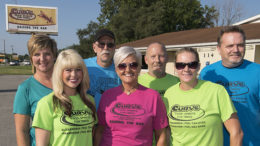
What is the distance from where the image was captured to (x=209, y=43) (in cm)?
1012

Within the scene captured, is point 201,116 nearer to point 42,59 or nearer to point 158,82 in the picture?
point 158,82

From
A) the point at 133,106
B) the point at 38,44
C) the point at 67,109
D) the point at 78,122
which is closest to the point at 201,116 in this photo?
the point at 133,106

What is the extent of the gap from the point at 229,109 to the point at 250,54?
8420 mm

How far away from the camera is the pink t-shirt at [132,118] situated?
1.99 meters

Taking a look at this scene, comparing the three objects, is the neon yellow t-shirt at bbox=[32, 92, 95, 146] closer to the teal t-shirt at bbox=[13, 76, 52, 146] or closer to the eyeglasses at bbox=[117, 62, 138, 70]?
the teal t-shirt at bbox=[13, 76, 52, 146]

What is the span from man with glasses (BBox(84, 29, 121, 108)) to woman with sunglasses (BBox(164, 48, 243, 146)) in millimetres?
1140

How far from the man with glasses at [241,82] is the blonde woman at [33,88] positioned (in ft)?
6.93

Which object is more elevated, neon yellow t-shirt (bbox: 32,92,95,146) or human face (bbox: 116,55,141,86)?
human face (bbox: 116,55,141,86)

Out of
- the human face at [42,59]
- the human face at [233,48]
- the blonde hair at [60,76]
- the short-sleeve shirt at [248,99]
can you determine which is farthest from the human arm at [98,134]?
the human face at [233,48]

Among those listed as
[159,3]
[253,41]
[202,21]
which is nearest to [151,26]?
[159,3]

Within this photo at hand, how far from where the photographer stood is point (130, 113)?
6.59ft

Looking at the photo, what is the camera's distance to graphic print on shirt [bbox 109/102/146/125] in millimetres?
1994

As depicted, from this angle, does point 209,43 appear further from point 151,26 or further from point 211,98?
point 151,26

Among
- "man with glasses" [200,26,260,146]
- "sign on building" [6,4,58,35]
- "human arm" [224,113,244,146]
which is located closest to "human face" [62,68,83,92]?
"human arm" [224,113,244,146]
